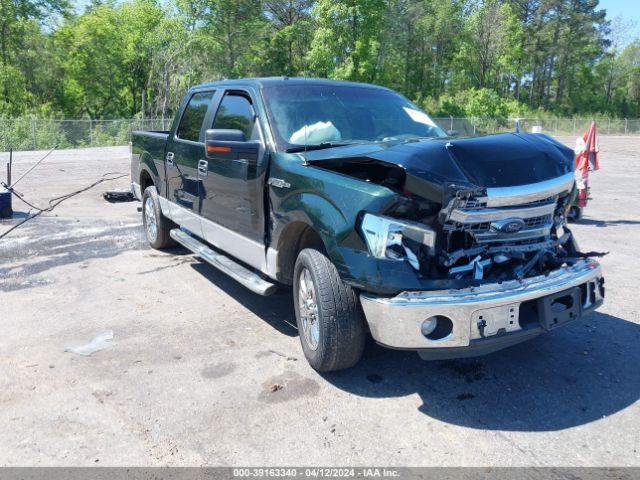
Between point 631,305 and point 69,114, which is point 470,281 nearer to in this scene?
point 631,305

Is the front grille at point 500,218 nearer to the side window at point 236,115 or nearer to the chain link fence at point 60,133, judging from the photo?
the side window at point 236,115

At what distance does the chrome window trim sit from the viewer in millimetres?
3500

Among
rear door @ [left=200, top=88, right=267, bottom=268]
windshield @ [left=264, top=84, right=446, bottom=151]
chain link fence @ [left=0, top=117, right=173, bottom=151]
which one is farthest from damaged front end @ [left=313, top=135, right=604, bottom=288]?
chain link fence @ [left=0, top=117, right=173, bottom=151]

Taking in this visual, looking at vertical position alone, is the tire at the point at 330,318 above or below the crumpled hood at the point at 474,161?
below

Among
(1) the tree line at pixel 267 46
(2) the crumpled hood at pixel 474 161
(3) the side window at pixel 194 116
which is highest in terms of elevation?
(1) the tree line at pixel 267 46

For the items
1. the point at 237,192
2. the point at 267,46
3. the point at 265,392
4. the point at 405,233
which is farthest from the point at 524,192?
the point at 267,46

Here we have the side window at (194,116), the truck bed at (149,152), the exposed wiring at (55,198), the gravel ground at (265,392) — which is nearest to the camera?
the gravel ground at (265,392)

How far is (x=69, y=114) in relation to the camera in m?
56.7

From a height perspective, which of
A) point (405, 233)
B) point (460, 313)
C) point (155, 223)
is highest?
point (405, 233)

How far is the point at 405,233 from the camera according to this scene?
3410 mm

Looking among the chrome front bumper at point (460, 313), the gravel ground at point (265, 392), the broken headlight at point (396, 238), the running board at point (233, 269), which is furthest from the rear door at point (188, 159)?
the chrome front bumper at point (460, 313)

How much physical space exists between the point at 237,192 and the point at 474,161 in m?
2.15

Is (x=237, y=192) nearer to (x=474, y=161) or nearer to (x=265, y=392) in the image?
(x=265, y=392)

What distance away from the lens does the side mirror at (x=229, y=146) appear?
4.43 metres
